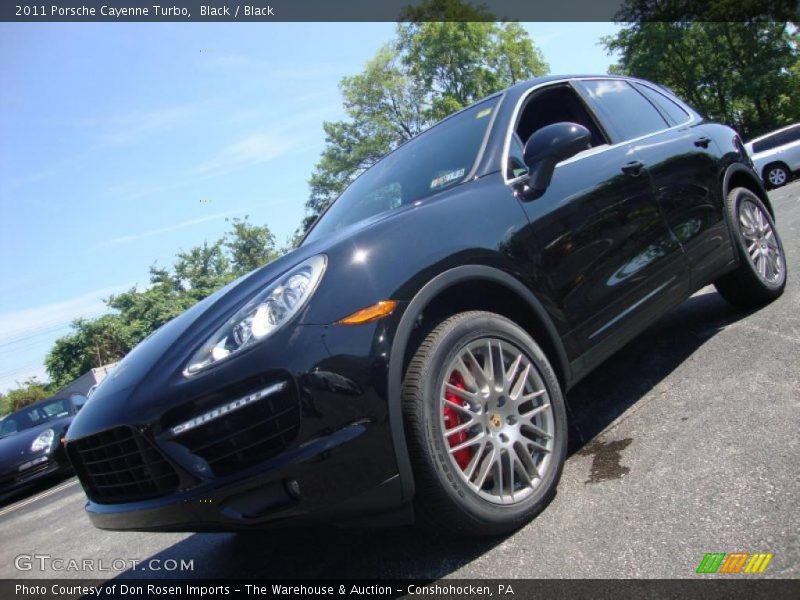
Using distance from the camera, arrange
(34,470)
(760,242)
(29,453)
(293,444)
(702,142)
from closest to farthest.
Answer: (293,444)
(702,142)
(760,242)
(34,470)
(29,453)

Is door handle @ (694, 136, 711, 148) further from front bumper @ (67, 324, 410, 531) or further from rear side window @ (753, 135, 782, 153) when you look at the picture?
rear side window @ (753, 135, 782, 153)

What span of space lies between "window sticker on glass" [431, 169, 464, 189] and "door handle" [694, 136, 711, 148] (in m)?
2.00

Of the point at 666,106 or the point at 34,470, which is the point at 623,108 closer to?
the point at 666,106

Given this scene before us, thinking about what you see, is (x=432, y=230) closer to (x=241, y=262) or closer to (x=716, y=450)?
(x=716, y=450)

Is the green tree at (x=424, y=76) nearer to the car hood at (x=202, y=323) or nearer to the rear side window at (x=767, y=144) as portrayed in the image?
the rear side window at (x=767, y=144)

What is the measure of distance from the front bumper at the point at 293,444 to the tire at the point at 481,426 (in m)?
0.14

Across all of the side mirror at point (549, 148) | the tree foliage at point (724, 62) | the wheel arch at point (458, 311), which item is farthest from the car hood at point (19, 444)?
the tree foliage at point (724, 62)

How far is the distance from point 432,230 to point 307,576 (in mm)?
1407

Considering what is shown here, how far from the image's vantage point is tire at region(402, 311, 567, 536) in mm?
1950

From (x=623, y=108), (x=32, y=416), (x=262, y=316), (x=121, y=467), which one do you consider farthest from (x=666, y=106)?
(x=32, y=416)

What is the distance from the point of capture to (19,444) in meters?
8.23

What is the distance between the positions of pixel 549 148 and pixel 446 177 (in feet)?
1.59

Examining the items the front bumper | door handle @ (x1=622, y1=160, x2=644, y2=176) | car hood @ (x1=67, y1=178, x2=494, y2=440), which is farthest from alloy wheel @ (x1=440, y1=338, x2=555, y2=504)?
door handle @ (x1=622, y1=160, x2=644, y2=176)

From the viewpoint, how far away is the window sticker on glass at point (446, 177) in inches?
107
